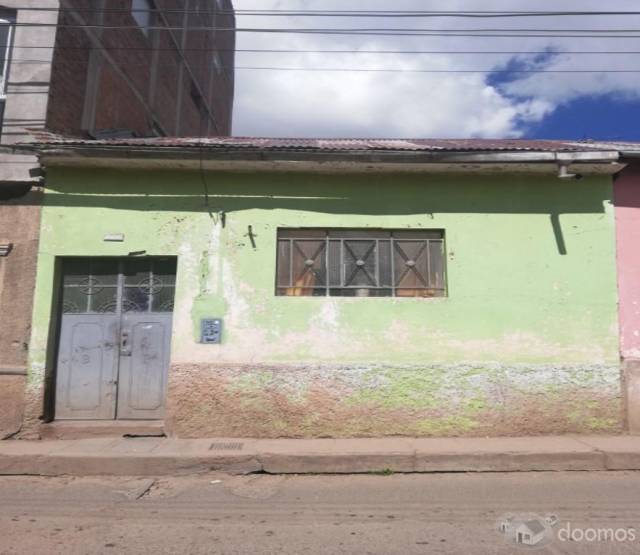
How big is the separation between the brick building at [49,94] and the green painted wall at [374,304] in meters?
0.27

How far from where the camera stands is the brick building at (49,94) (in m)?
6.61

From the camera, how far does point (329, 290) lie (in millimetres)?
6852

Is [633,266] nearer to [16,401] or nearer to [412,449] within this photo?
[412,449]

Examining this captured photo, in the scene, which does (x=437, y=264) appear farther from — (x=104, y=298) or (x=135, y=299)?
(x=104, y=298)

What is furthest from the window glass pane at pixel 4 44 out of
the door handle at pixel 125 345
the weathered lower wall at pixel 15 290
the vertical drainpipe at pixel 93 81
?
the door handle at pixel 125 345

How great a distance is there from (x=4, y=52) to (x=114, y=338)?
4.40 m

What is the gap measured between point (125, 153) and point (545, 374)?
5791mm

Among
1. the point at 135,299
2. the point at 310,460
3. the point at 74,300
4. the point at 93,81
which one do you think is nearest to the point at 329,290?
the point at 310,460

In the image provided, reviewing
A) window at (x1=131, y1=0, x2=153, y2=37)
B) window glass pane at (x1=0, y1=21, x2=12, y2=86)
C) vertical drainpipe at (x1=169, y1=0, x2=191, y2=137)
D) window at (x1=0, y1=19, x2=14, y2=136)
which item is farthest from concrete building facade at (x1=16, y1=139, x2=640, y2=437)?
vertical drainpipe at (x1=169, y1=0, x2=191, y2=137)

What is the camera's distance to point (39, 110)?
7195mm

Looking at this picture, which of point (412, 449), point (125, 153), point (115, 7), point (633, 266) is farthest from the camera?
point (115, 7)

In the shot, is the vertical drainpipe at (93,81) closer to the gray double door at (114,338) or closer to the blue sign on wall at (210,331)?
the gray double door at (114,338)

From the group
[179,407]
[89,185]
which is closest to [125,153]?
[89,185]

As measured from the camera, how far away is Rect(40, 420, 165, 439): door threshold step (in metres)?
6.43
